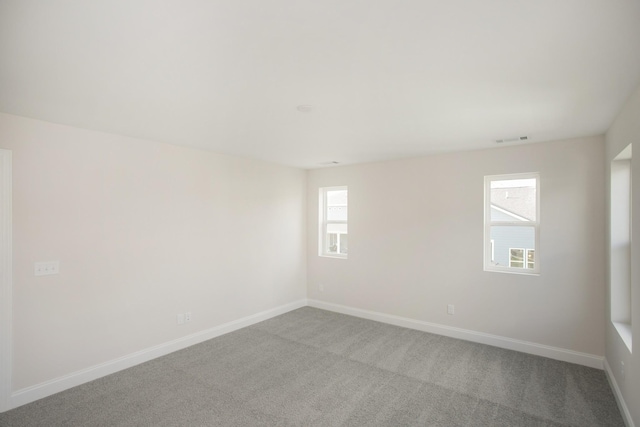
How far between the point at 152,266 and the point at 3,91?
6.84 feet

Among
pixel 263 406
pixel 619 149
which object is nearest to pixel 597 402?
pixel 619 149

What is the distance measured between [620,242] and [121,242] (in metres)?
4.97

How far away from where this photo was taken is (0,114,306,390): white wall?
9.25 feet

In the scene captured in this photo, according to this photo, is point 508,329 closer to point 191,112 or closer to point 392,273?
point 392,273

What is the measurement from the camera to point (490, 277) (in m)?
4.02

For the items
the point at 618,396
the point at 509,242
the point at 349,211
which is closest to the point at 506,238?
the point at 509,242

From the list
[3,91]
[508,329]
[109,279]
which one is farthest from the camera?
[508,329]

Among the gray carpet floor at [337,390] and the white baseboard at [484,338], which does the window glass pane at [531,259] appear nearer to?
the white baseboard at [484,338]

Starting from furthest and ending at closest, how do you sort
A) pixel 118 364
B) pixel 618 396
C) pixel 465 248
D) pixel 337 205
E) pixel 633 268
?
pixel 337 205 → pixel 465 248 → pixel 118 364 → pixel 618 396 → pixel 633 268

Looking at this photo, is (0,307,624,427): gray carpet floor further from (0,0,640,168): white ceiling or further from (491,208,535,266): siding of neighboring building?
(0,0,640,168): white ceiling

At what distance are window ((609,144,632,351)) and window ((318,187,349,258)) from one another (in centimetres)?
342

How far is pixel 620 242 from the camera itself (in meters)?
2.97

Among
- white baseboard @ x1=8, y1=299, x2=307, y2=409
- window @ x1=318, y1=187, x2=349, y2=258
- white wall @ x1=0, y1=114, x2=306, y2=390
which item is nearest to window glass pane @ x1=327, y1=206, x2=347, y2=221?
window @ x1=318, y1=187, x2=349, y2=258

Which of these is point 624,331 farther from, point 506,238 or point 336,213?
point 336,213
